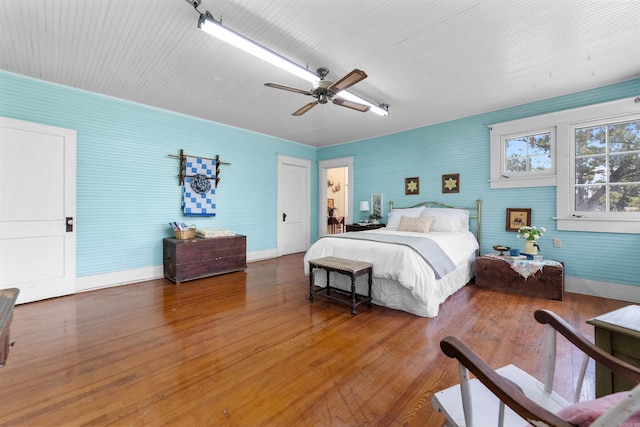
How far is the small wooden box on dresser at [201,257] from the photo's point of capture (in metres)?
4.10

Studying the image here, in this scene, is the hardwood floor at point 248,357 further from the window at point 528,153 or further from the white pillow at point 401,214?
the window at point 528,153

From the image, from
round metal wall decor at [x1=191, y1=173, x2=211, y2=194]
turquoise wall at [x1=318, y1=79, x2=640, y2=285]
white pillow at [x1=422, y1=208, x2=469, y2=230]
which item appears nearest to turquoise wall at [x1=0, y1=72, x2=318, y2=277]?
round metal wall decor at [x1=191, y1=173, x2=211, y2=194]

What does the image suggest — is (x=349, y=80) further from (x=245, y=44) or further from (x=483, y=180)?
(x=483, y=180)

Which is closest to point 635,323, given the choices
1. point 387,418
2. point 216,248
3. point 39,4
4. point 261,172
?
point 387,418

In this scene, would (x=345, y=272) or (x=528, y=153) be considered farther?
(x=528, y=153)

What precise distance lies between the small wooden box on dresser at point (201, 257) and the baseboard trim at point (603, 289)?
16.2 feet

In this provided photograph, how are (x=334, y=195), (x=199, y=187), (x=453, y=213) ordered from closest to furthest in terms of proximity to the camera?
(x=453, y=213) → (x=199, y=187) → (x=334, y=195)

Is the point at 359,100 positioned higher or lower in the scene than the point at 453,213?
higher

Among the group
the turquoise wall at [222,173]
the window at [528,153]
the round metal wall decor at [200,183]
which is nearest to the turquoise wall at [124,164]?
the turquoise wall at [222,173]

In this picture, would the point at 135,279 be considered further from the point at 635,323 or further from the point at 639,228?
the point at 639,228

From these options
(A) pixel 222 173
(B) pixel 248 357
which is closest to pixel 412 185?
(A) pixel 222 173

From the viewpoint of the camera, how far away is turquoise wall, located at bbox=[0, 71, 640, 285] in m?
3.51

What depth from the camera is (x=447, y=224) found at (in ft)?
14.2

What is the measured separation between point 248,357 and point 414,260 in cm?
183
